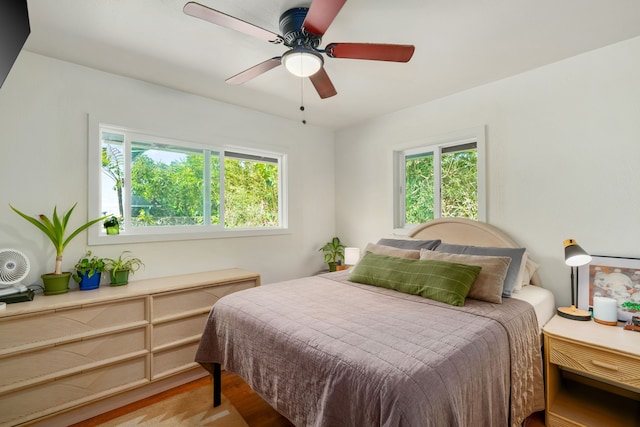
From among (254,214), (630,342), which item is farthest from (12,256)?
(630,342)

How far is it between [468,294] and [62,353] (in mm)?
2779

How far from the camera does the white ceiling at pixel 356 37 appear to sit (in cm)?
175

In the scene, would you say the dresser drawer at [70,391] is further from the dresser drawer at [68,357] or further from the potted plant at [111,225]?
the potted plant at [111,225]

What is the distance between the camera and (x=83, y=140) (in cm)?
245

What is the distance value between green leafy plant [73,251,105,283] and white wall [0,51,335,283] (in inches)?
4.5

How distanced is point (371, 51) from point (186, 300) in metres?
2.34

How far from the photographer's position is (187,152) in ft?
10.1

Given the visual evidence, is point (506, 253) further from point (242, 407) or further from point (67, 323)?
point (67, 323)

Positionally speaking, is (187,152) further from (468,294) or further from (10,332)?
(468,294)

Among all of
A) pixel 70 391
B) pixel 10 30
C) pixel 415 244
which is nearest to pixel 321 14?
pixel 10 30

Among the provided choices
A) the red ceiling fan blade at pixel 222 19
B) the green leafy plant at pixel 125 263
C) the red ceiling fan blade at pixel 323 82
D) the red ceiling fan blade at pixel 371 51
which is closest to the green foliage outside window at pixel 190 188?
the green leafy plant at pixel 125 263

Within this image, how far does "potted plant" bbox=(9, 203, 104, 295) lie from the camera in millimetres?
2162

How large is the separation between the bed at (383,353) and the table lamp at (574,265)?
0.41 ft

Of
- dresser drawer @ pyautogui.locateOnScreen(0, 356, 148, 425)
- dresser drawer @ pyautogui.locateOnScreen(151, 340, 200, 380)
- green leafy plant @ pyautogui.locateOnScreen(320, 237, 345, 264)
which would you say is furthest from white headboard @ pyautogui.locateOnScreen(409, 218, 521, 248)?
dresser drawer @ pyautogui.locateOnScreen(0, 356, 148, 425)
